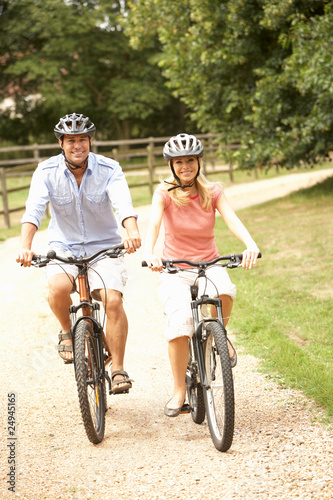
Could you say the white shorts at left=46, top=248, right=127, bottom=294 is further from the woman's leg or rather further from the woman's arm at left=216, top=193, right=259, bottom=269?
the woman's arm at left=216, top=193, right=259, bottom=269

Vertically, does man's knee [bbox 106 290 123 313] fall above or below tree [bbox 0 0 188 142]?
below

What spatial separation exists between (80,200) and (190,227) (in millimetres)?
775

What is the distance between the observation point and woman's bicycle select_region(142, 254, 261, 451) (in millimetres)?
3879

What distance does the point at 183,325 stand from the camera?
166 inches

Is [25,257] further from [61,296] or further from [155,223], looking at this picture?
[155,223]

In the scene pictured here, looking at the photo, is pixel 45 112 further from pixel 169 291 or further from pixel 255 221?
pixel 169 291

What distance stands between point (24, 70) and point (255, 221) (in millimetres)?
22034

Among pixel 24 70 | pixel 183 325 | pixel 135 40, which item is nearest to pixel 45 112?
pixel 24 70

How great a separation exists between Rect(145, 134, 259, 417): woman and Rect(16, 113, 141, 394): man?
27 centimetres

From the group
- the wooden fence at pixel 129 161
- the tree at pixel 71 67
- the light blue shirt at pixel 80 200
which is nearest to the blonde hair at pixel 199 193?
the light blue shirt at pixel 80 200

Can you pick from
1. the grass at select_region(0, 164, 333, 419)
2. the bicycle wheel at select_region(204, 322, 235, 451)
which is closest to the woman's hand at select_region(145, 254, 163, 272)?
the bicycle wheel at select_region(204, 322, 235, 451)

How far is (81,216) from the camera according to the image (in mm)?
4629

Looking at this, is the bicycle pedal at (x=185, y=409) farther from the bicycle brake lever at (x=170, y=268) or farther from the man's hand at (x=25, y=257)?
the man's hand at (x=25, y=257)

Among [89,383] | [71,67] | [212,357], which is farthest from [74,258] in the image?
[71,67]
